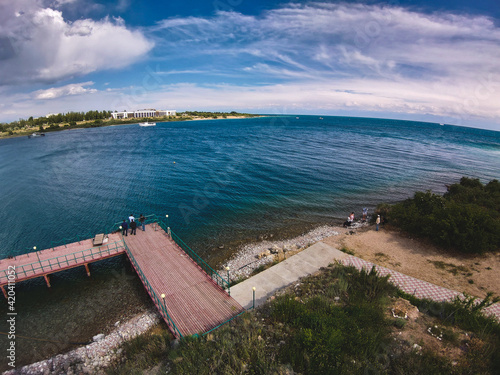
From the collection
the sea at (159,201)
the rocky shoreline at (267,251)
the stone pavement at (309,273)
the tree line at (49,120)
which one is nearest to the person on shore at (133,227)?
the sea at (159,201)

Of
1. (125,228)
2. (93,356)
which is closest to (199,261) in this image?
(125,228)

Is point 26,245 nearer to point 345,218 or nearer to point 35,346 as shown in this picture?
point 35,346

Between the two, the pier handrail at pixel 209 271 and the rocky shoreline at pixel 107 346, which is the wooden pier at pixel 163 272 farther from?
the rocky shoreline at pixel 107 346

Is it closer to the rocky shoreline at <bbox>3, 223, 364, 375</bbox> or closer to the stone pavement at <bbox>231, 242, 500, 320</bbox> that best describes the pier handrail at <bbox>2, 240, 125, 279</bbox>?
the rocky shoreline at <bbox>3, 223, 364, 375</bbox>

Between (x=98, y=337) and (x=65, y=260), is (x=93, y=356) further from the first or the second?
(x=65, y=260)

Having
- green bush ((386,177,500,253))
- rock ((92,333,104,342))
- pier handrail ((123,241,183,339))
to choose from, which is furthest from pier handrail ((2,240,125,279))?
green bush ((386,177,500,253))

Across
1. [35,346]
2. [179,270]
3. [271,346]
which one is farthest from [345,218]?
[35,346]
